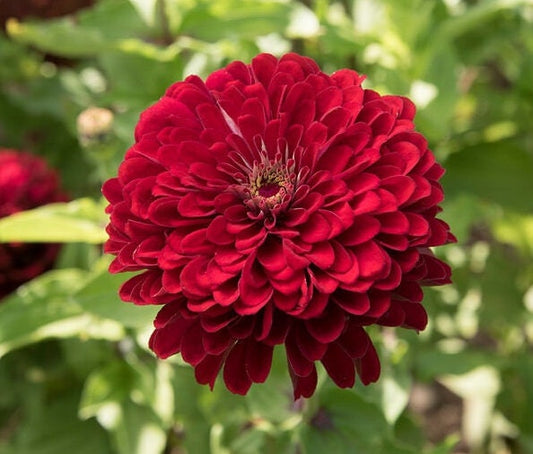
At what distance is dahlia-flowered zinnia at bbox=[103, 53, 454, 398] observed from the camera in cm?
36

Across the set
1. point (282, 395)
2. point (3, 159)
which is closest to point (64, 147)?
point (3, 159)

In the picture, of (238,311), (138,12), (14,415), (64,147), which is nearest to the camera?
(238,311)

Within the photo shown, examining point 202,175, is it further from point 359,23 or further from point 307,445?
point 359,23

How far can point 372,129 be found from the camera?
1.30 ft

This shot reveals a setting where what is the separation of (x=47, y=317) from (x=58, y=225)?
85mm

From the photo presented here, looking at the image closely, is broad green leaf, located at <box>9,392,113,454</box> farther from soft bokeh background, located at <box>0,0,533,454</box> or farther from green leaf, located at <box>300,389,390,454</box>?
green leaf, located at <box>300,389,390,454</box>

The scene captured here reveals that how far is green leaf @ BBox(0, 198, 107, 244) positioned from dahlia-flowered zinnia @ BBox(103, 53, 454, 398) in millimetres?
207

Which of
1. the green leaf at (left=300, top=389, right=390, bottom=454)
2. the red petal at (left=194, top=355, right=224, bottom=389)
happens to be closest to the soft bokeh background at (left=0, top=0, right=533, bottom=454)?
the green leaf at (left=300, top=389, right=390, bottom=454)

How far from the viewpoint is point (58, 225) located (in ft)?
2.01

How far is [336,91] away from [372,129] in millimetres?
28

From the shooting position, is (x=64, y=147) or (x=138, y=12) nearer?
(x=138, y=12)

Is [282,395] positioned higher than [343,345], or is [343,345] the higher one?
[343,345]

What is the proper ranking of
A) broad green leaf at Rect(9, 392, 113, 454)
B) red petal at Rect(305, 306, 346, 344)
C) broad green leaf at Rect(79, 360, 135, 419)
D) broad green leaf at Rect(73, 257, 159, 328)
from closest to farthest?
red petal at Rect(305, 306, 346, 344), broad green leaf at Rect(73, 257, 159, 328), broad green leaf at Rect(79, 360, 135, 419), broad green leaf at Rect(9, 392, 113, 454)

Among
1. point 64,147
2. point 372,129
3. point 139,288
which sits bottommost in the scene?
point 64,147
